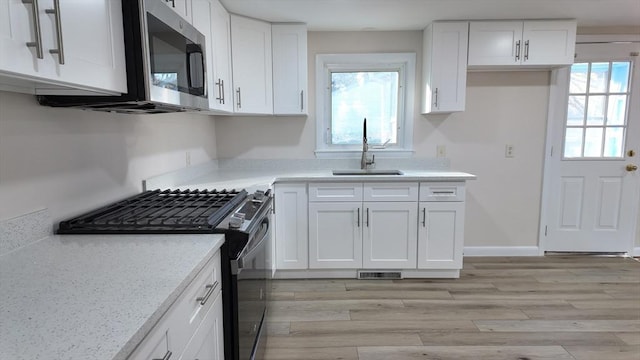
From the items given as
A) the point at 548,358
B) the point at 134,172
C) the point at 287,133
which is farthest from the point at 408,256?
the point at 134,172

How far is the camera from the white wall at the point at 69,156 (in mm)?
1263

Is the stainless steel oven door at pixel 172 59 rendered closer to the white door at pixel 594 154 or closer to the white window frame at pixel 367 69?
the white window frame at pixel 367 69

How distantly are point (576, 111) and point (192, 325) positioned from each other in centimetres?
382

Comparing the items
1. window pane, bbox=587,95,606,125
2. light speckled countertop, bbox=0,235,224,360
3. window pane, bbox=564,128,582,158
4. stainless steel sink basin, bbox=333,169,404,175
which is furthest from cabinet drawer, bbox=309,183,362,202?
window pane, bbox=587,95,606,125

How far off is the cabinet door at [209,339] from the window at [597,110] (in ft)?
11.6

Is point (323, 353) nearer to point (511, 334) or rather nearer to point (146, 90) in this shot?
point (511, 334)

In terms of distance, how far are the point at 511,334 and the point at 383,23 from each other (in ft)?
8.18

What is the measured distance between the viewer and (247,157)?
3.58 meters

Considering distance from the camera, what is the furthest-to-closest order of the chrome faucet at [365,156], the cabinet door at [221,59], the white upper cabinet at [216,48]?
the chrome faucet at [365,156]
the cabinet door at [221,59]
the white upper cabinet at [216,48]

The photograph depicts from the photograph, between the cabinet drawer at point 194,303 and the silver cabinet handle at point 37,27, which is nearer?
the silver cabinet handle at point 37,27

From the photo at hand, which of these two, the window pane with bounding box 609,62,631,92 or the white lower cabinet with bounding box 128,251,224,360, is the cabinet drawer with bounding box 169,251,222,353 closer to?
the white lower cabinet with bounding box 128,251,224,360

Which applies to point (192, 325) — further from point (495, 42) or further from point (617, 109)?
point (617, 109)

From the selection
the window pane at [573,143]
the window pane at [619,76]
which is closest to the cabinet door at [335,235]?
the window pane at [573,143]

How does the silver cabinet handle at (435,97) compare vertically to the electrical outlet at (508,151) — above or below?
above
